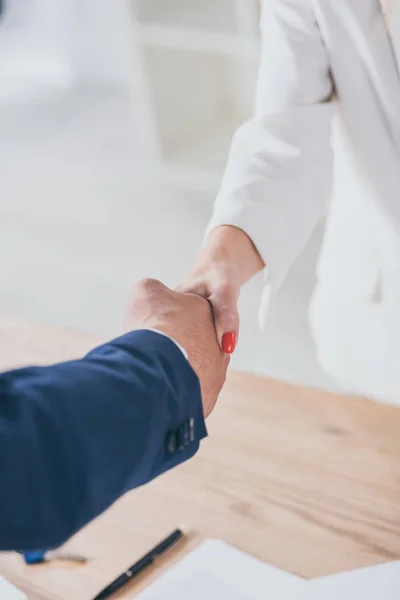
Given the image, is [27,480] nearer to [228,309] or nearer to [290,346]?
[228,309]

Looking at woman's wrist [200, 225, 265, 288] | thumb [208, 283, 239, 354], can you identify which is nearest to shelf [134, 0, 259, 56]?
woman's wrist [200, 225, 265, 288]

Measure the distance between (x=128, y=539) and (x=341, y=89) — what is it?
2.02 feet

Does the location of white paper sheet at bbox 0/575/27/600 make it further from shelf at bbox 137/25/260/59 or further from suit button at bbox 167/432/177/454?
shelf at bbox 137/25/260/59

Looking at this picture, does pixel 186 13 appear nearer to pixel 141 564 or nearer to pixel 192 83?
pixel 192 83

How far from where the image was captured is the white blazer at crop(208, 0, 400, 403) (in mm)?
1017

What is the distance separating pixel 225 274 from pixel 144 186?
2.53 meters

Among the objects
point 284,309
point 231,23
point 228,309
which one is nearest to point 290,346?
point 284,309

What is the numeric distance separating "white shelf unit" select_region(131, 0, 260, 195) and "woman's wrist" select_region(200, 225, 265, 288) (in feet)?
6.41

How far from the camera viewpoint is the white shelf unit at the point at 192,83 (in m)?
2.99

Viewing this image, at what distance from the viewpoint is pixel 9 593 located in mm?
813

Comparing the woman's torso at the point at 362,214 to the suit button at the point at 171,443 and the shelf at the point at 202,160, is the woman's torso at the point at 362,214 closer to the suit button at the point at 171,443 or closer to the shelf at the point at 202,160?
the suit button at the point at 171,443

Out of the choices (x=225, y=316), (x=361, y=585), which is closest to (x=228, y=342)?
(x=225, y=316)

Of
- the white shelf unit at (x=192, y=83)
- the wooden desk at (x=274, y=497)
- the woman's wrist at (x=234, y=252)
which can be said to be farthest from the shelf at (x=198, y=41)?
the wooden desk at (x=274, y=497)

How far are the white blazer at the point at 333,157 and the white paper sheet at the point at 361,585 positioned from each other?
404mm
